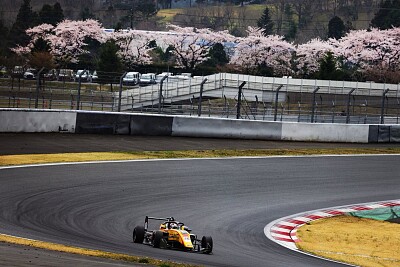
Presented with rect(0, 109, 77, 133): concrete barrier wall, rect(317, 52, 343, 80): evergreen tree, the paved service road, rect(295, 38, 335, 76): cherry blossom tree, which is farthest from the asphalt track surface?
rect(295, 38, 335, 76): cherry blossom tree

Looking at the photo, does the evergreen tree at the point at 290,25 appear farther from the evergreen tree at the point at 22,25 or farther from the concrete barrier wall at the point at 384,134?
the concrete barrier wall at the point at 384,134

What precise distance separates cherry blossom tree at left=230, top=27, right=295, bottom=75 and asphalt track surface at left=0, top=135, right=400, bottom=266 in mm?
65085

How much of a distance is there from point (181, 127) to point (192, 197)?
12751mm

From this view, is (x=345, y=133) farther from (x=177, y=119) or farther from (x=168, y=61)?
(x=168, y=61)

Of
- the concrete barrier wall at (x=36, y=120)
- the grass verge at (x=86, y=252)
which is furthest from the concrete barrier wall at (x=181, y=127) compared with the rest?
the grass verge at (x=86, y=252)

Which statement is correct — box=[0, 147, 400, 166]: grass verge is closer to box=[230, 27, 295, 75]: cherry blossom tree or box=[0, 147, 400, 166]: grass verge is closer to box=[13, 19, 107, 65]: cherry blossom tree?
box=[13, 19, 107, 65]: cherry blossom tree

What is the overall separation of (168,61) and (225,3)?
34.0 m

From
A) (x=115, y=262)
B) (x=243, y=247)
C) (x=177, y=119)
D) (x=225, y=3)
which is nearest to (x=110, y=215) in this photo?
(x=243, y=247)

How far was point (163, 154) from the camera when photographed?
2758 centimetres

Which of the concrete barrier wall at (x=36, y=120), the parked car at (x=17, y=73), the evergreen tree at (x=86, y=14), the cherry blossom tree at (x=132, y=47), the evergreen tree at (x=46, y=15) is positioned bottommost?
the concrete barrier wall at (x=36, y=120)

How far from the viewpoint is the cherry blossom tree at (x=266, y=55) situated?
309ft

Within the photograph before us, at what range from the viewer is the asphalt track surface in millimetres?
14195

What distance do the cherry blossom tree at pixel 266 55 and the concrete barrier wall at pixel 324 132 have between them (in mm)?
57299

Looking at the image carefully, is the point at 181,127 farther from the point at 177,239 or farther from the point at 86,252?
the point at 86,252
